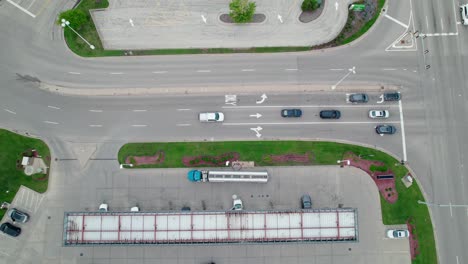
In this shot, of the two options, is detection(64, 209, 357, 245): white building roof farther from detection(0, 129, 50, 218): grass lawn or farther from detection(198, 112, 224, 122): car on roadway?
detection(198, 112, 224, 122): car on roadway

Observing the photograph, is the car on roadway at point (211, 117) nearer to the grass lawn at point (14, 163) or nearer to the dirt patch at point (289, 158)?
the dirt patch at point (289, 158)

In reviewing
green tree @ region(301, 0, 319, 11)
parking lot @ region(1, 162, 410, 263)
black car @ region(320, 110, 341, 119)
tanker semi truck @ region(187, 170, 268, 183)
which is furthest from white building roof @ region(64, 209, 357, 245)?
green tree @ region(301, 0, 319, 11)

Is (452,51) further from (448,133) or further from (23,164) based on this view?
(23,164)

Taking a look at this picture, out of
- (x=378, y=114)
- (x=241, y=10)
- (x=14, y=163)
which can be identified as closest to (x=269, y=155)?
(x=378, y=114)

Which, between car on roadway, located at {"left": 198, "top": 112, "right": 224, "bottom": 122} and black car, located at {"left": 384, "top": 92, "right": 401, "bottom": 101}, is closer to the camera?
car on roadway, located at {"left": 198, "top": 112, "right": 224, "bottom": 122}

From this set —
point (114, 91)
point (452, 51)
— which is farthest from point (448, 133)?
point (114, 91)

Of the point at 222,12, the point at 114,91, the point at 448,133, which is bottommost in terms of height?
the point at 448,133

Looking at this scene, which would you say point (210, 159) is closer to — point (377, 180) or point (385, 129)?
point (377, 180)
